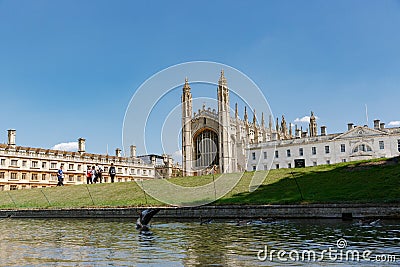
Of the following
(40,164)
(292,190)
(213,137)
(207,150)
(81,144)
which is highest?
(213,137)

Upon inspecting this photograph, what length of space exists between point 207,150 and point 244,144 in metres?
8.35

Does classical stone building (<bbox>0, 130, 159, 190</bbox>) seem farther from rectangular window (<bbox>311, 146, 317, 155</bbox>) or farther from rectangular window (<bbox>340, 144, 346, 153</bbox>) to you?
rectangular window (<bbox>340, 144, 346, 153</bbox>)

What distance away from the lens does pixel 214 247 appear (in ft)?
33.7

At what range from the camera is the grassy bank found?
2138cm

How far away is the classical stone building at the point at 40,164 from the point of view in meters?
63.7

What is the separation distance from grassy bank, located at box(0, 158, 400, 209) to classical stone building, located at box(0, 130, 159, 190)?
93.3ft

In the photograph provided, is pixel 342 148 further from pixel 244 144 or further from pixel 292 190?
pixel 292 190

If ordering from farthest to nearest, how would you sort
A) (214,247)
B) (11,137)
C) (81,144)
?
(81,144) < (11,137) < (214,247)

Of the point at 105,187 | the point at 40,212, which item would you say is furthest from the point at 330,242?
the point at 105,187

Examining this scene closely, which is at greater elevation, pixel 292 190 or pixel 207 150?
pixel 207 150

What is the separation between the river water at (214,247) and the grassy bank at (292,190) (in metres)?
7.09

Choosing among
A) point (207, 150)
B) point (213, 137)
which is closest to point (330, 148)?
point (213, 137)

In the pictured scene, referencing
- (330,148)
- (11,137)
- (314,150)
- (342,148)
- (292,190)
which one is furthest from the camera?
(314,150)

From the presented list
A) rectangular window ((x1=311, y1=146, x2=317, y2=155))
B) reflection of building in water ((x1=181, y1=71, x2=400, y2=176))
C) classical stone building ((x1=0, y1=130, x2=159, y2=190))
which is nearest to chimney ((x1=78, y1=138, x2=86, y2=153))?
classical stone building ((x1=0, y1=130, x2=159, y2=190))
